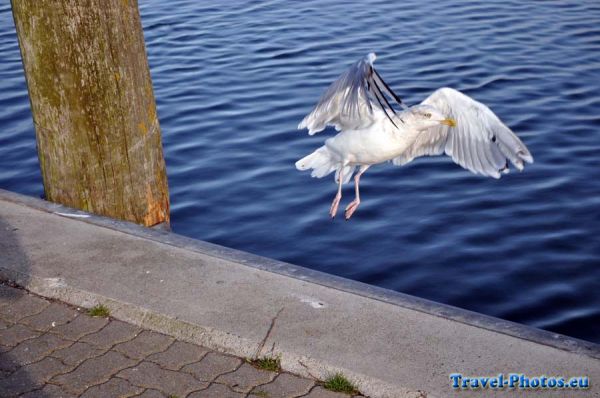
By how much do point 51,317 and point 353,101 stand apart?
92.2 inches

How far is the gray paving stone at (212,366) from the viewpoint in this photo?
4.17m

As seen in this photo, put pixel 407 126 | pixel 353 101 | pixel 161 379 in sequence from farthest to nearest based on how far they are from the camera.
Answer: pixel 407 126, pixel 353 101, pixel 161 379

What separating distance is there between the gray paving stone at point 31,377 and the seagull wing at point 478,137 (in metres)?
3.08

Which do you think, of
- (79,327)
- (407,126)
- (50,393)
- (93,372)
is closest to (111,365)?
(93,372)

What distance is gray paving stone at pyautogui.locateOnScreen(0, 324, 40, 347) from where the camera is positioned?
446 cm

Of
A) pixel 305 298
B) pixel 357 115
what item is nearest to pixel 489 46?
pixel 357 115

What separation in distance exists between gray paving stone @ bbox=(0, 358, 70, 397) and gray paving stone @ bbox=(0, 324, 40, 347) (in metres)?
0.24

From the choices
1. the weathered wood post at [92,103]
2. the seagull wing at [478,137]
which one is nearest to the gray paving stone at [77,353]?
the weathered wood post at [92,103]

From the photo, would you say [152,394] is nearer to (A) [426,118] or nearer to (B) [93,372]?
(B) [93,372]

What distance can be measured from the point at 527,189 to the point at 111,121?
13.4 feet

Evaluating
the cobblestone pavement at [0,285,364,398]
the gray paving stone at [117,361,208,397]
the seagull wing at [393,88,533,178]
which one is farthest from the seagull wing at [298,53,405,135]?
the gray paving stone at [117,361,208,397]

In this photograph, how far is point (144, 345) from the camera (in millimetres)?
4422

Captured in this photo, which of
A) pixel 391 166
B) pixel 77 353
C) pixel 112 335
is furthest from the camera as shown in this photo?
pixel 391 166

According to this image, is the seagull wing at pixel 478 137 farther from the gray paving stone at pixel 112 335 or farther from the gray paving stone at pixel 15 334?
the gray paving stone at pixel 15 334
